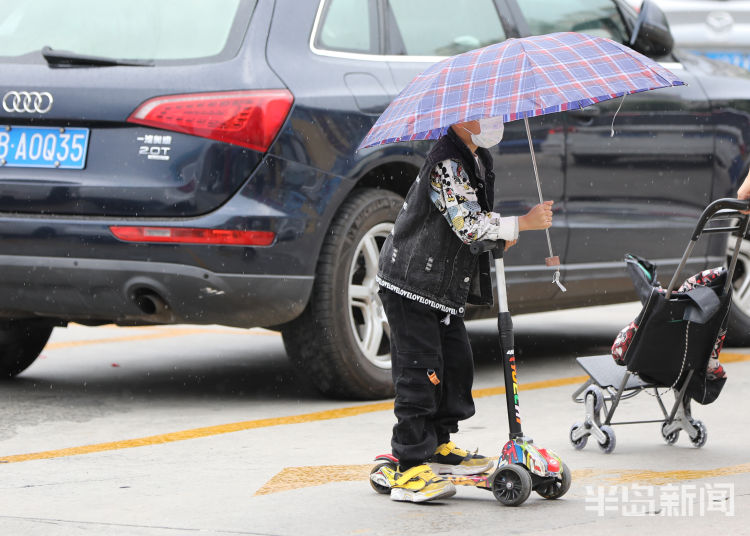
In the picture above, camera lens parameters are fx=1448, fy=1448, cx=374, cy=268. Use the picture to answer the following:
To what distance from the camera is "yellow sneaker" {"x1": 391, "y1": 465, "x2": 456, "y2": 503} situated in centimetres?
425

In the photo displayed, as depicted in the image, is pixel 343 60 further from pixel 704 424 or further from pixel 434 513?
pixel 434 513

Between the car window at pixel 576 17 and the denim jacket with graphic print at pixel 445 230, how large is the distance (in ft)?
8.87

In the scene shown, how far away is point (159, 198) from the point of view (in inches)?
220

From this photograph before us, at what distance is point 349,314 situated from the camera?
5.96 m

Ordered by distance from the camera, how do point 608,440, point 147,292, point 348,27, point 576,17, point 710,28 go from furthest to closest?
point 710,28
point 576,17
point 348,27
point 147,292
point 608,440

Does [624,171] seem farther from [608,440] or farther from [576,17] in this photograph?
[608,440]

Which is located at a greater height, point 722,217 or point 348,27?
point 348,27

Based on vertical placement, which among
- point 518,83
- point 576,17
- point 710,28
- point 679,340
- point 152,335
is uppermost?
point 518,83

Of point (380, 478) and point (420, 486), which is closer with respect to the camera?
point (420, 486)

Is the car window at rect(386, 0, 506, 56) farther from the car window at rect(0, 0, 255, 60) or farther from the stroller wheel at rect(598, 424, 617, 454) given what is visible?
the stroller wheel at rect(598, 424, 617, 454)

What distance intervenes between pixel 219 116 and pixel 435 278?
1.55 metres

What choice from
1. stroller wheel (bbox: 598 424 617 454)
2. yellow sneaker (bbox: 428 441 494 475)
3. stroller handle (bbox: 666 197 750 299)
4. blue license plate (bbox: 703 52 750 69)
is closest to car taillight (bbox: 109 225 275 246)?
yellow sneaker (bbox: 428 441 494 475)

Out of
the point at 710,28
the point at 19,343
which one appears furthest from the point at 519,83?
the point at 710,28

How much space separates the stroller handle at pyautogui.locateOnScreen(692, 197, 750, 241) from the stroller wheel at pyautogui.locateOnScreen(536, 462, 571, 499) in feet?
3.15
